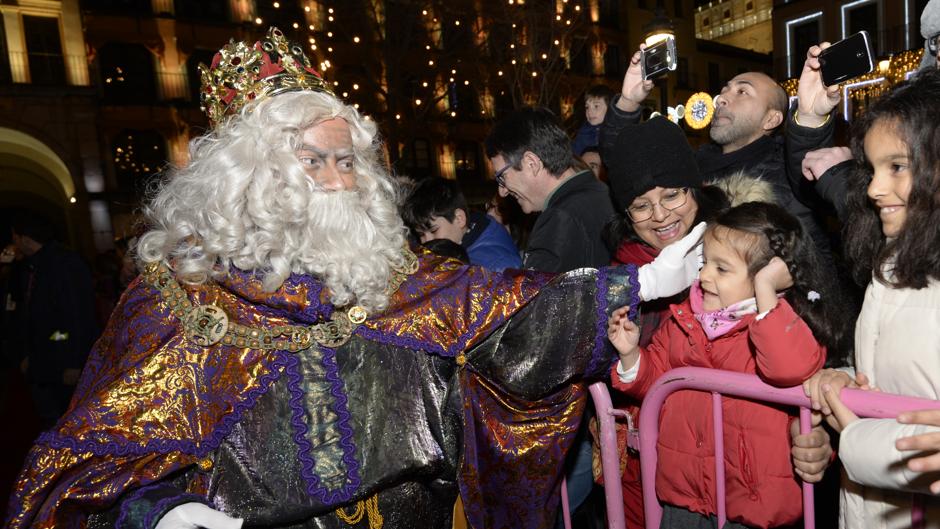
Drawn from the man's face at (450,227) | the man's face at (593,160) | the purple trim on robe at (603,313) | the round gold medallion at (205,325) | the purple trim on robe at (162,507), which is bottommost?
the purple trim on robe at (162,507)

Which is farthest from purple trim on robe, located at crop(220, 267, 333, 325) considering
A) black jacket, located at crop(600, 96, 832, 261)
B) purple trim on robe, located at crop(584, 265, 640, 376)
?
black jacket, located at crop(600, 96, 832, 261)

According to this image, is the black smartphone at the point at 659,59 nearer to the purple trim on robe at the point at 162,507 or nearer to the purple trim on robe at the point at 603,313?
the purple trim on robe at the point at 603,313

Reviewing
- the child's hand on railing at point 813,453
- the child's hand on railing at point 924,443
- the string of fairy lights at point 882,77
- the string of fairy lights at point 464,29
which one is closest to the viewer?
the child's hand on railing at point 924,443

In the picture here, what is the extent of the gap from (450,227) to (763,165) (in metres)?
1.85

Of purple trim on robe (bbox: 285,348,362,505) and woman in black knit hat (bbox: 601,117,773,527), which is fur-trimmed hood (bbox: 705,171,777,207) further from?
purple trim on robe (bbox: 285,348,362,505)

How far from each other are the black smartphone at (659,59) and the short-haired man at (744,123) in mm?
67

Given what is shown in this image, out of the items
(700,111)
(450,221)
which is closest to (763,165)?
(700,111)

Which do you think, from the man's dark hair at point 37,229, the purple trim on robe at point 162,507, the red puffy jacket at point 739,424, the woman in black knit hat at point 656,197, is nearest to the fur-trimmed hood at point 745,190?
the woman in black knit hat at point 656,197

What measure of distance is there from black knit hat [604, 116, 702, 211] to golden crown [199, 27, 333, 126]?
123cm

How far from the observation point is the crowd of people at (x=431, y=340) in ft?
5.36

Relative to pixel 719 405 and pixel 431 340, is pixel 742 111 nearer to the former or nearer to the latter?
pixel 719 405

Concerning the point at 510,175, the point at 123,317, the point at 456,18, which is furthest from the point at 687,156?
the point at 456,18

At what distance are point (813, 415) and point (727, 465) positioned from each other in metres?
0.32

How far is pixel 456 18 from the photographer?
52.1ft
